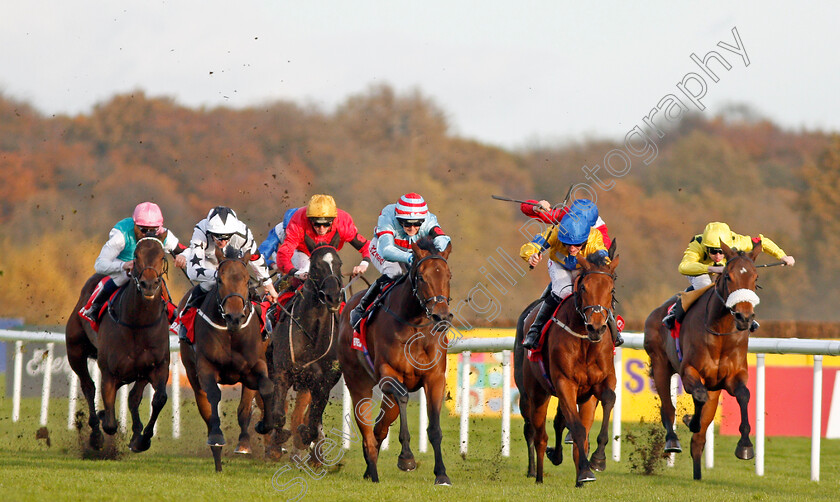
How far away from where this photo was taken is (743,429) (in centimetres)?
786

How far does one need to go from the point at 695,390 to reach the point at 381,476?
8.18 ft

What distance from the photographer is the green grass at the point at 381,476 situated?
6.59 metres

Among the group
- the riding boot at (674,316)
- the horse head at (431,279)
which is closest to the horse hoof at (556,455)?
the riding boot at (674,316)

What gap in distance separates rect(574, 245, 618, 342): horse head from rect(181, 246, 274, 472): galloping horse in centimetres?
251

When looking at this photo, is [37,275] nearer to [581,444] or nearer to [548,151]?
[548,151]

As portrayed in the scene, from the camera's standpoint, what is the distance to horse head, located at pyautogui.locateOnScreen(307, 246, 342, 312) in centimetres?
873

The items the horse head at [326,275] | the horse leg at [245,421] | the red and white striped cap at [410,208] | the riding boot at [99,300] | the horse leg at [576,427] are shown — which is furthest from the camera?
the riding boot at [99,300]

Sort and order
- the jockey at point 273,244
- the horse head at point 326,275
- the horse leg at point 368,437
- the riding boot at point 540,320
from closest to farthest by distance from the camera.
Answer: the horse leg at point 368,437 → the riding boot at point 540,320 → the horse head at point 326,275 → the jockey at point 273,244

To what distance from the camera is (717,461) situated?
412 inches

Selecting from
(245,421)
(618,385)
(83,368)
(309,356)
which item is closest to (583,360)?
(309,356)

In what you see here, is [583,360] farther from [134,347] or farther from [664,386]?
[134,347]

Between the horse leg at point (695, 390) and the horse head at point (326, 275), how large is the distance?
282 cm

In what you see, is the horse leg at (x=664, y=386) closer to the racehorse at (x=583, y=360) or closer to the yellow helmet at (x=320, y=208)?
the racehorse at (x=583, y=360)

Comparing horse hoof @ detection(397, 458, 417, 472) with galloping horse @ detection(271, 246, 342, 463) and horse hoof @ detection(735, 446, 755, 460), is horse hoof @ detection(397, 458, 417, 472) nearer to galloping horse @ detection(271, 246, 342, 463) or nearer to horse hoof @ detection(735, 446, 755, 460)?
galloping horse @ detection(271, 246, 342, 463)
